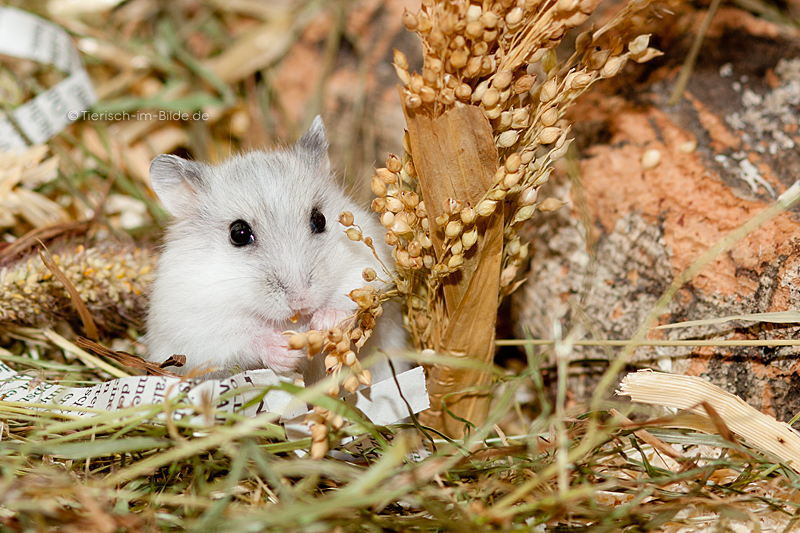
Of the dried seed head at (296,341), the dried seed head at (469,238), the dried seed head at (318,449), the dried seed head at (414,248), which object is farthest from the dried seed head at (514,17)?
the dried seed head at (318,449)

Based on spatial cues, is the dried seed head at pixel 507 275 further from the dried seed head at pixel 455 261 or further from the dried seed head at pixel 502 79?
the dried seed head at pixel 502 79

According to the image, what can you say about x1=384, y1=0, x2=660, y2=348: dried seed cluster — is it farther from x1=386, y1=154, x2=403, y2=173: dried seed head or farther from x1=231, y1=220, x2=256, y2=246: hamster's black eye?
x1=231, y1=220, x2=256, y2=246: hamster's black eye

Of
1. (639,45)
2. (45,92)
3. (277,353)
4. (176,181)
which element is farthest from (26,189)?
(639,45)

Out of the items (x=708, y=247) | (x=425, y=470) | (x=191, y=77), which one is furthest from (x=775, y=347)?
(x=191, y=77)

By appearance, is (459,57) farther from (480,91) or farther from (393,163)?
(393,163)

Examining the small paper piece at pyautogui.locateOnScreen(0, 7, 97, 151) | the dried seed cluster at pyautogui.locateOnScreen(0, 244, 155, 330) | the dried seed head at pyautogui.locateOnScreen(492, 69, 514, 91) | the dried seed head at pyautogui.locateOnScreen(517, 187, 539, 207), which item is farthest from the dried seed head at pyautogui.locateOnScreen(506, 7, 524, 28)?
the small paper piece at pyautogui.locateOnScreen(0, 7, 97, 151)

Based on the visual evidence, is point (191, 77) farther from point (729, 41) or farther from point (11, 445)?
point (729, 41)

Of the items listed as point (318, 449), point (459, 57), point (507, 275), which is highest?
point (459, 57)
